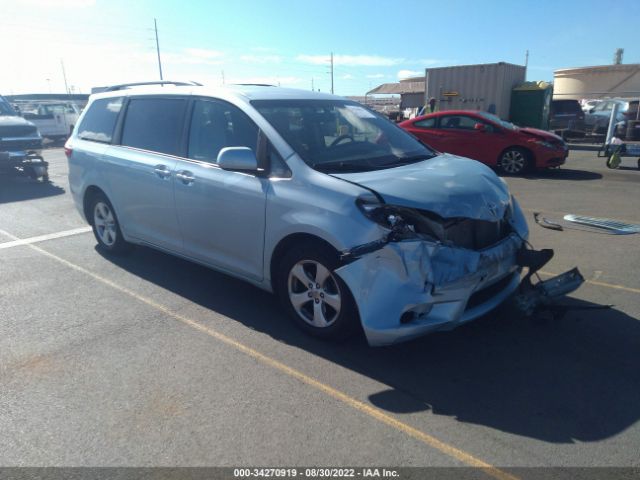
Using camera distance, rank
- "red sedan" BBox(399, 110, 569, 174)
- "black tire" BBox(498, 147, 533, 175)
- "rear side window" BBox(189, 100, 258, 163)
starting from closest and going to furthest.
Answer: "rear side window" BBox(189, 100, 258, 163) → "red sedan" BBox(399, 110, 569, 174) → "black tire" BBox(498, 147, 533, 175)

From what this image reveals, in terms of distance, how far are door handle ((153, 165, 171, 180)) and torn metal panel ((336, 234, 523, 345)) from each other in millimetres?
2215

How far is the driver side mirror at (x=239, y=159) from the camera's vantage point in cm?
385

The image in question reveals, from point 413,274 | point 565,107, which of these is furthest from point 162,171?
point 565,107

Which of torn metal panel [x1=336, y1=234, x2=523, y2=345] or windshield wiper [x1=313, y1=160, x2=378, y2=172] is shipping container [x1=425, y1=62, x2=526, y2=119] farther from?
torn metal panel [x1=336, y1=234, x2=523, y2=345]

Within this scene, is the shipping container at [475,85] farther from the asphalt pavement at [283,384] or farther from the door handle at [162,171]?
the door handle at [162,171]

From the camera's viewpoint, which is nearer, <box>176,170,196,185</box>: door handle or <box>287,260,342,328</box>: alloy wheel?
<box>287,260,342,328</box>: alloy wheel

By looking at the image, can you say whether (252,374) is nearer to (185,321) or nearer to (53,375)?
(185,321)

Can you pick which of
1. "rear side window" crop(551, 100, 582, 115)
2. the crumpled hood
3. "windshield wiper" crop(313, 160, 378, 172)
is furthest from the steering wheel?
"rear side window" crop(551, 100, 582, 115)

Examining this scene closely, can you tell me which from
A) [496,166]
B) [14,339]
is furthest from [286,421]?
[496,166]

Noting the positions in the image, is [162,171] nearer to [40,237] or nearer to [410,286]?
[410,286]

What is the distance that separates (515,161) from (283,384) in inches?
415

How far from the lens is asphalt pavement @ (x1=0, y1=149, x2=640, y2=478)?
265cm

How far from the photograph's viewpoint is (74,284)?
514 centimetres

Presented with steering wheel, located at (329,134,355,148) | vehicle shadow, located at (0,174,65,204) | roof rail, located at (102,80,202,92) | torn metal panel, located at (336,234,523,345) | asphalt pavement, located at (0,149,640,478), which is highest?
roof rail, located at (102,80,202,92)
